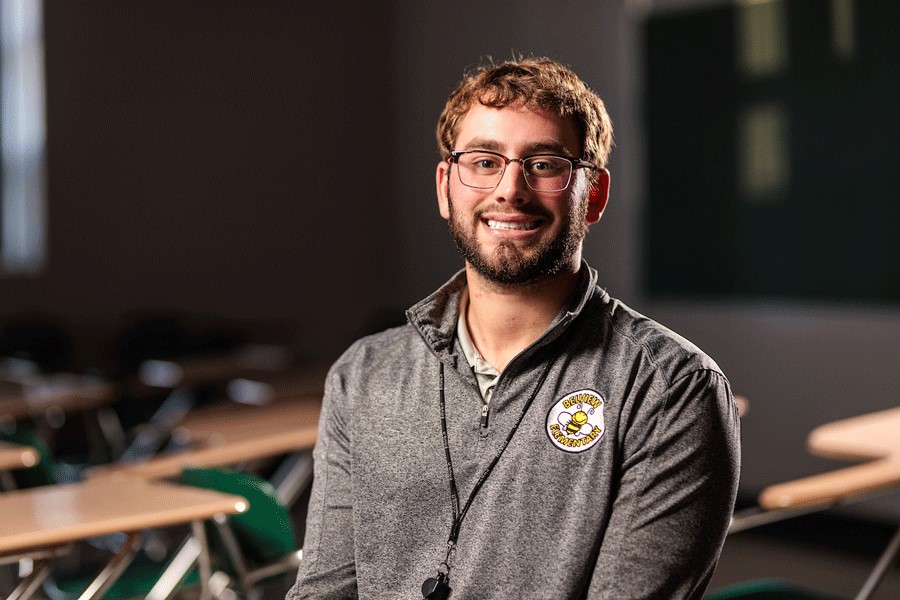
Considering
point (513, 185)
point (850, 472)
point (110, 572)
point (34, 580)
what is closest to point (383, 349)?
point (513, 185)

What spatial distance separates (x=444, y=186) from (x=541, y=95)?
26 centimetres

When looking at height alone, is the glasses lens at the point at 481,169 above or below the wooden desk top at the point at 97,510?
above

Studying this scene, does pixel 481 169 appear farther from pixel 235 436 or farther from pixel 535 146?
pixel 235 436

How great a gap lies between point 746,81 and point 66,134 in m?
3.92

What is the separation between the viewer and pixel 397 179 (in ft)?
25.3

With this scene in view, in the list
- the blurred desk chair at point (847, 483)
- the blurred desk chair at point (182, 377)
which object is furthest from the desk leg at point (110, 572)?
the blurred desk chair at point (182, 377)

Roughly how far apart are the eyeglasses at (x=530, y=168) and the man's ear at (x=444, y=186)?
0.09 metres

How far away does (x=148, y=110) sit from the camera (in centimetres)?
692

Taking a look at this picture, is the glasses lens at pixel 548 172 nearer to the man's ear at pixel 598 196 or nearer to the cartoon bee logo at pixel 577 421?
the man's ear at pixel 598 196

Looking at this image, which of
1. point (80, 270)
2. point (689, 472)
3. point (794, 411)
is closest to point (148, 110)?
point (80, 270)

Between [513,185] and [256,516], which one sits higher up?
[513,185]

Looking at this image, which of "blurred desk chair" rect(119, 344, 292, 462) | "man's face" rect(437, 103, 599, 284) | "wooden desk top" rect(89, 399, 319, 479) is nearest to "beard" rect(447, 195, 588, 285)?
"man's face" rect(437, 103, 599, 284)

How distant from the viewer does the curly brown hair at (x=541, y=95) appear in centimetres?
177

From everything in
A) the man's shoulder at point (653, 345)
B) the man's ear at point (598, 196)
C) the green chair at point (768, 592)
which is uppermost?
the man's ear at point (598, 196)
